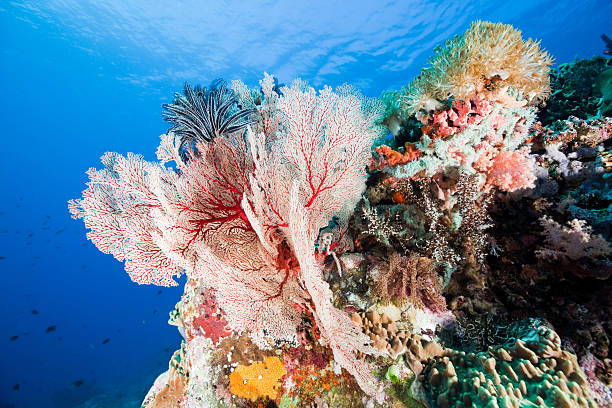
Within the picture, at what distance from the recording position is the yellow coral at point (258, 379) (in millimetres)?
3197

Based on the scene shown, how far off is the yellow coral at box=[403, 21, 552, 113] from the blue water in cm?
2809

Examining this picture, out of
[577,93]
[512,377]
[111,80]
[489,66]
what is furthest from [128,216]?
[111,80]

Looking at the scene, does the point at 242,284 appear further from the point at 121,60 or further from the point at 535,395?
the point at 121,60

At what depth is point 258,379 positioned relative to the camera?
325cm

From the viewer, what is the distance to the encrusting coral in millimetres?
2619

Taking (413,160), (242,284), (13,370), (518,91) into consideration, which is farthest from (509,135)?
(13,370)

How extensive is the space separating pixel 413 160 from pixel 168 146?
11.4 ft

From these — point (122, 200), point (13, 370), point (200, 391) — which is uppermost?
point (122, 200)

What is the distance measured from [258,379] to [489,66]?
198 inches

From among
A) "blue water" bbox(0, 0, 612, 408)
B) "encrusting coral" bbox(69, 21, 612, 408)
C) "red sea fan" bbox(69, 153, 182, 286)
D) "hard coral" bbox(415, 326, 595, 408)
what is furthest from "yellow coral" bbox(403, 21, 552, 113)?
"blue water" bbox(0, 0, 612, 408)

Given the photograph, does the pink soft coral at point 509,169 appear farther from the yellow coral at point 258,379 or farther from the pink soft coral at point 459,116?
the yellow coral at point 258,379

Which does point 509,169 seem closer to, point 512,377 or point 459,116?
point 459,116

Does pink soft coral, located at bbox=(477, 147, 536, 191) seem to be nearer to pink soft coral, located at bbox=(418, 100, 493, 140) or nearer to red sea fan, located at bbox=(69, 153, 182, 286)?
pink soft coral, located at bbox=(418, 100, 493, 140)

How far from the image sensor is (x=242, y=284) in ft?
8.46
